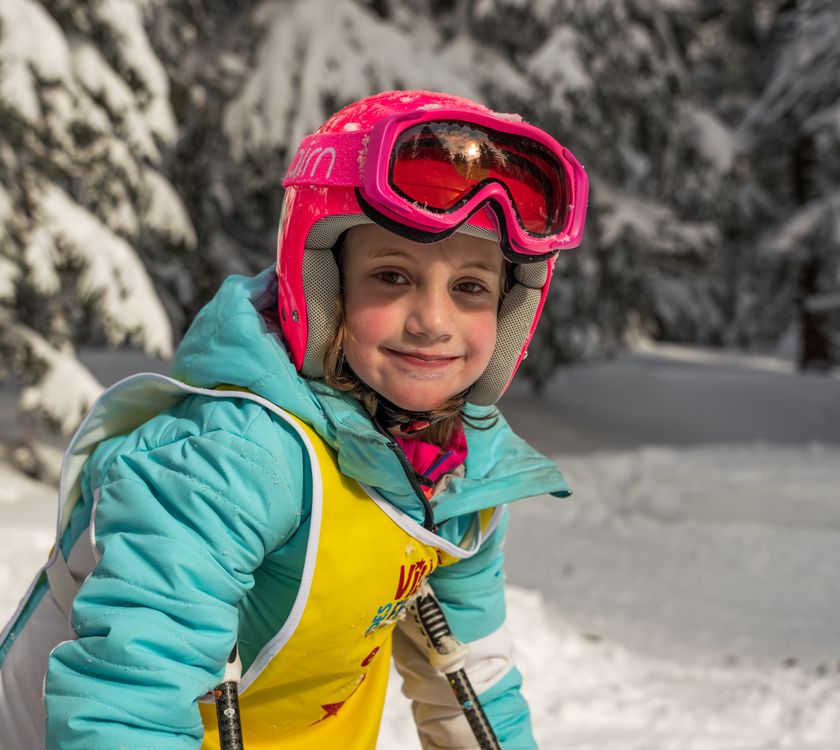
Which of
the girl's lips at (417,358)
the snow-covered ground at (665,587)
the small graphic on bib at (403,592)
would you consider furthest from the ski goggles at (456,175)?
the snow-covered ground at (665,587)

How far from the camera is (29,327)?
7363 millimetres

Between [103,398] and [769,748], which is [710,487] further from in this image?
[103,398]

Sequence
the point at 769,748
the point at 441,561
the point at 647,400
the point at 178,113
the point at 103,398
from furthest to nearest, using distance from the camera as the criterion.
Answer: the point at 647,400 → the point at 178,113 → the point at 769,748 → the point at 441,561 → the point at 103,398

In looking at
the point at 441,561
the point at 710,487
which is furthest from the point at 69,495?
the point at 710,487

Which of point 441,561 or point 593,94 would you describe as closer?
point 441,561

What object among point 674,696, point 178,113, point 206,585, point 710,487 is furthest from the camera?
point 178,113

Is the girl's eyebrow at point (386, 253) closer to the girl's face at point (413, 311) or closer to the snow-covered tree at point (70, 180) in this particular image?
the girl's face at point (413, 311)

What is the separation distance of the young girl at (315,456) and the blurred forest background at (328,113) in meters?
5.16

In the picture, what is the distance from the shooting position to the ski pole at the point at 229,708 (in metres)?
1.58

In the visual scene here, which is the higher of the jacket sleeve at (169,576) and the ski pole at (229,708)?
the jacket sleeve at (169,576)

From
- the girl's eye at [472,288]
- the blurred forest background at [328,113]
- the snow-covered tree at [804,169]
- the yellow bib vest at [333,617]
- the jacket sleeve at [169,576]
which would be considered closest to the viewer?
the jacket sleeve at [169,576]

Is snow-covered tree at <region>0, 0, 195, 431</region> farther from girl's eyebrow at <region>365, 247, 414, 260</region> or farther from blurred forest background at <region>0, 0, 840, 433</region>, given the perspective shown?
girl's eyebrow at <region>365, 247, 414, 260</region>

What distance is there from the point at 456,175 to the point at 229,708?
1.01 meters

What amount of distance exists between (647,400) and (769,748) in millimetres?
10318
